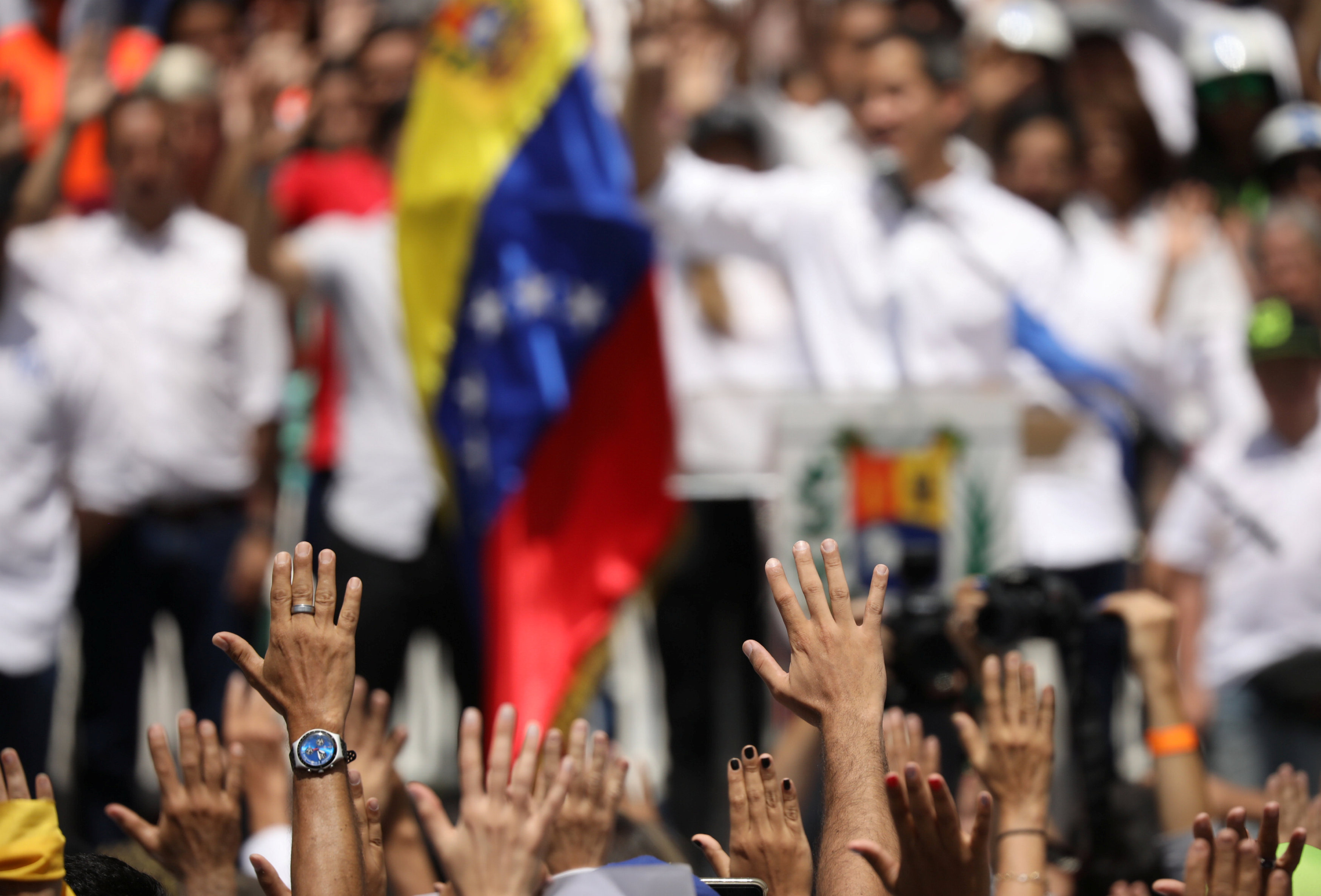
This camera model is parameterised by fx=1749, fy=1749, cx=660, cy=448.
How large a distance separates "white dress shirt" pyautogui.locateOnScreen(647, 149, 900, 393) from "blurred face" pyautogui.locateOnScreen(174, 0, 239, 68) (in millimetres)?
1966

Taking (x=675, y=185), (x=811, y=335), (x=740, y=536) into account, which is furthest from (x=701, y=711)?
→ (x=675, y=185)

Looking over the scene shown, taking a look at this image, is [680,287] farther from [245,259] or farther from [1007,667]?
[1007,667]

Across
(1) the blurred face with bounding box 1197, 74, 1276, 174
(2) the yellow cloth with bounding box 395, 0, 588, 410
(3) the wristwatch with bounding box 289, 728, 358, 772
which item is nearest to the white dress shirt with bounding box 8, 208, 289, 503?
(2) the yellow cloth with bounding box 395, 0, 588, 410

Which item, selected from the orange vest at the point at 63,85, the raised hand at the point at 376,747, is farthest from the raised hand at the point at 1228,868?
the orange vest at the point at 63,85

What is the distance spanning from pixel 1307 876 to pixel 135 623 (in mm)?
3536

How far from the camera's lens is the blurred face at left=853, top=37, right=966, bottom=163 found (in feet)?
16.8

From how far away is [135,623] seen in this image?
5.07m

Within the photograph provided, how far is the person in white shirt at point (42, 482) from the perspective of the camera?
15.9ft

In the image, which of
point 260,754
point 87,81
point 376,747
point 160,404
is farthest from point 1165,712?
point 87,81

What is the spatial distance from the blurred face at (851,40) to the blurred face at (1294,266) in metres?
1.34

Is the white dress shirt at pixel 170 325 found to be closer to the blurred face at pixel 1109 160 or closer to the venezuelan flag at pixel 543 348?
the venezuelan flag at pixel 543 348

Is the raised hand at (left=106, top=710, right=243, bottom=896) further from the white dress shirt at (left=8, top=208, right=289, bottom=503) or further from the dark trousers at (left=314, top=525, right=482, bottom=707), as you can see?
the white dress shirt at (left=8, top=208, right=289, bottom=503)

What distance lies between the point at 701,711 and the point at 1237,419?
5.91 feet

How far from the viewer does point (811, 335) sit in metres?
5.07
